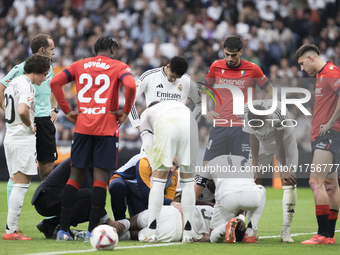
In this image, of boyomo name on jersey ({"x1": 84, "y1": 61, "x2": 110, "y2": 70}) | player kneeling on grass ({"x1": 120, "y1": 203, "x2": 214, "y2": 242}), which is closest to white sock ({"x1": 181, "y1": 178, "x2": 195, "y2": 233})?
player kneeling on grass ({"x1": 120, "y1": 203, "x2": 214, "y2": 242})

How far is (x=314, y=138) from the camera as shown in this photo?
5.95m

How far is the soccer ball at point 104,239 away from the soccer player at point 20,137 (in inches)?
46.6

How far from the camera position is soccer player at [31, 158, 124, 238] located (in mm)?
5742

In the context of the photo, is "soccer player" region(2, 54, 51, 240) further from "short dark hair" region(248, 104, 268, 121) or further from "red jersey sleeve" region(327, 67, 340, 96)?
"red jersey sleeve" region(327, 67, 340, 96)

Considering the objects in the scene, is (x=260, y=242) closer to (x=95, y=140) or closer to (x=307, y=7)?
(x=95, y=140)

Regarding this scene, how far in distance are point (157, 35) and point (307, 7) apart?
520 centimetres

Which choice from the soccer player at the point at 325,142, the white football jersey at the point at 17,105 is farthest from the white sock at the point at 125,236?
the soccer player at the point at 325,142

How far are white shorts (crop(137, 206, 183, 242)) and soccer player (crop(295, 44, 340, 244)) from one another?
1.44 m

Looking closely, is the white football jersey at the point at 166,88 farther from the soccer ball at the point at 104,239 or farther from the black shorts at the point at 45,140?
the soccer ball at the point at 104,239

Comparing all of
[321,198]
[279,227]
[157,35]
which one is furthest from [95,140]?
[157,35]

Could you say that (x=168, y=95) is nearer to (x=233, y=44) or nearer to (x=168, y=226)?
(x=233, y=44)

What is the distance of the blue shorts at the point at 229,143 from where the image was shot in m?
6.74

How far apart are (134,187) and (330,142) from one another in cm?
236

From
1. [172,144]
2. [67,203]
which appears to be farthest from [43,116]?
[172,144]
